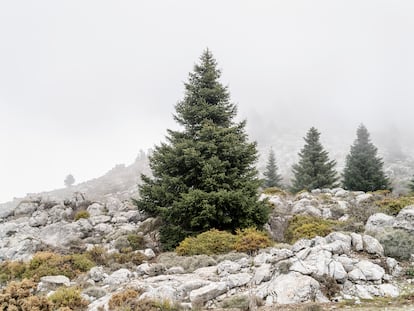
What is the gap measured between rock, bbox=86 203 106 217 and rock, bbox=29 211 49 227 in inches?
112

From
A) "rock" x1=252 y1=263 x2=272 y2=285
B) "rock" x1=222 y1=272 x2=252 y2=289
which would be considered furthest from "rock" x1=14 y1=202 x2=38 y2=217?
"rock" x1=252 y1=263 x2=272 y2=285

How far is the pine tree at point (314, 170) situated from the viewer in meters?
35.7

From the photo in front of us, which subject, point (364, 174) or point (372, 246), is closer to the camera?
point (372, 246)

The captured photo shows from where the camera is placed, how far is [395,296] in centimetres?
771

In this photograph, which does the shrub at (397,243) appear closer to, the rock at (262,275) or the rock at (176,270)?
the rock at (262,275)

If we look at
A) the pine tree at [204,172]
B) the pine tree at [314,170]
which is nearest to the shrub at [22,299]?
the pine tree at [204,172]

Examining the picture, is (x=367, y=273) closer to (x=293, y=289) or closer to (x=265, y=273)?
(x=293, y=289)

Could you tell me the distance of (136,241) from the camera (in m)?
16.1

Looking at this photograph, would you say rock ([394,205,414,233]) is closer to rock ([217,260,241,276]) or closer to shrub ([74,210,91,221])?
rock ([217,260,241,276])

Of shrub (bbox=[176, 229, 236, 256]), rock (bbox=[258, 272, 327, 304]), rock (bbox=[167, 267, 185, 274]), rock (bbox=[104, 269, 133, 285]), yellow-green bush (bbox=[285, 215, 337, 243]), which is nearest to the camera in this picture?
rock (bbox=[258, 272, 327, 304])

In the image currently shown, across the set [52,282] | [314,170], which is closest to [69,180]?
[314,170]

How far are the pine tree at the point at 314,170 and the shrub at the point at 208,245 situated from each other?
79.3ft

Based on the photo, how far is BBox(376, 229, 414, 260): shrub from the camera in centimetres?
1020

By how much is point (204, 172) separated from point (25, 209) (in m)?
16.2
